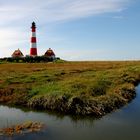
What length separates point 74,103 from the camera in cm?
2159

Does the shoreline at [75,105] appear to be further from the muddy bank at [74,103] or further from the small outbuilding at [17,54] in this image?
the small outbuilding at [17,54]

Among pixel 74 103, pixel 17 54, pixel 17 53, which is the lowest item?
pixel 74 103

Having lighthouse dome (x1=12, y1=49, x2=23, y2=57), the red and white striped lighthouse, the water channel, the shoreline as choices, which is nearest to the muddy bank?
the shoreline

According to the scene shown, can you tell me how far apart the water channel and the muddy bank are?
656 mm

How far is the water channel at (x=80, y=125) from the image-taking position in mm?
16578

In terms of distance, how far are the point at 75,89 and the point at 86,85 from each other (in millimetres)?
2668

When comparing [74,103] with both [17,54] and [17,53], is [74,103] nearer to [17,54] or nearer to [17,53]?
[17,54]

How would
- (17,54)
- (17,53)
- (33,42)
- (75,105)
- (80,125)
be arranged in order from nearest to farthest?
(80,125)
(75,105)
(33,42)
(17,54)
(17,53)

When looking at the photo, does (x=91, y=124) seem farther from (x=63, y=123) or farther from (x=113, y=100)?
(x=113, y=100)

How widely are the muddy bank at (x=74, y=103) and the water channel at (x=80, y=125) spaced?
25.8 inches

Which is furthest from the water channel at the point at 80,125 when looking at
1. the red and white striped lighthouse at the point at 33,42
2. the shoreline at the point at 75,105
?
the red and white striped lighthouse at the point at 33,42

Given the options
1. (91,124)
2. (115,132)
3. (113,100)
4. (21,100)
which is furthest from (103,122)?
(21,100)

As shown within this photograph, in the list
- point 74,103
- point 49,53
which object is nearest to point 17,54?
point 49,53

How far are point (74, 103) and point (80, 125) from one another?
2596 mm
